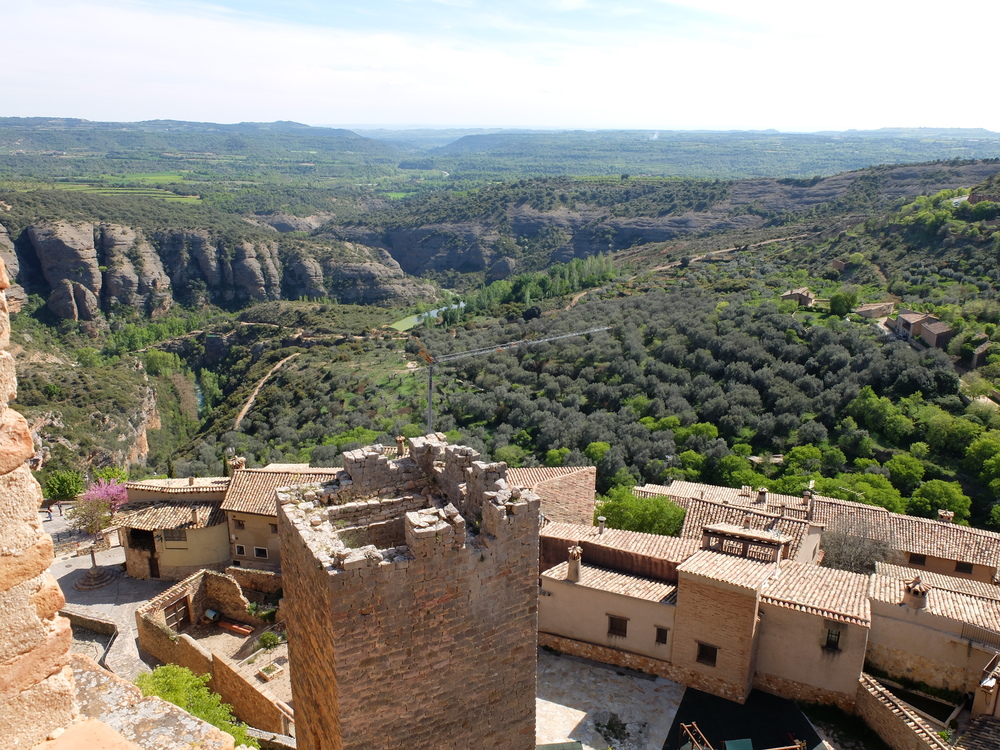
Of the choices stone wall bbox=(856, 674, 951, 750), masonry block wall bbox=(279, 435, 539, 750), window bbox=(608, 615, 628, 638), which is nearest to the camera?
masonry block wall bbox=(279, 435, 539, 750)

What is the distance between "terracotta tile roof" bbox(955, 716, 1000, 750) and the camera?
1242cm

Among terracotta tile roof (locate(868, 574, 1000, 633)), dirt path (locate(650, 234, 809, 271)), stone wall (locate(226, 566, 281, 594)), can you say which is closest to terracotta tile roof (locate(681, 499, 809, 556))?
terracotta tile roof (locate(868, 574, 1000, 633))

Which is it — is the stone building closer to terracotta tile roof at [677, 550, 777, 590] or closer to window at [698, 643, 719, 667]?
terracotta tile roof at [677, 550, 777, 590]

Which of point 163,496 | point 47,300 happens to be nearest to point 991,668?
point 163,496

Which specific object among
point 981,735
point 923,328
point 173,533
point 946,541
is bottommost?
point 173,533

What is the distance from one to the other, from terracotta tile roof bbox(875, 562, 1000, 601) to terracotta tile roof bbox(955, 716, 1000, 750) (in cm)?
411

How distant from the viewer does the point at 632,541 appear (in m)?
18.7

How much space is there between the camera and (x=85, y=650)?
19.2 m

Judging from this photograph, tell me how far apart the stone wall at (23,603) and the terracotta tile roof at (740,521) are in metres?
16.7

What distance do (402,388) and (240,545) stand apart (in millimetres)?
24789

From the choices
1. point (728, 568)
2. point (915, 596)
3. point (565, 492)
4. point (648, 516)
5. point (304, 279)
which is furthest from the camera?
point (304, 279)

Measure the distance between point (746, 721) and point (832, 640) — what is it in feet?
8.66

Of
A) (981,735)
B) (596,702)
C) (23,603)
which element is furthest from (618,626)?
(23,603)

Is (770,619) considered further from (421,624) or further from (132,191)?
(132,191)
